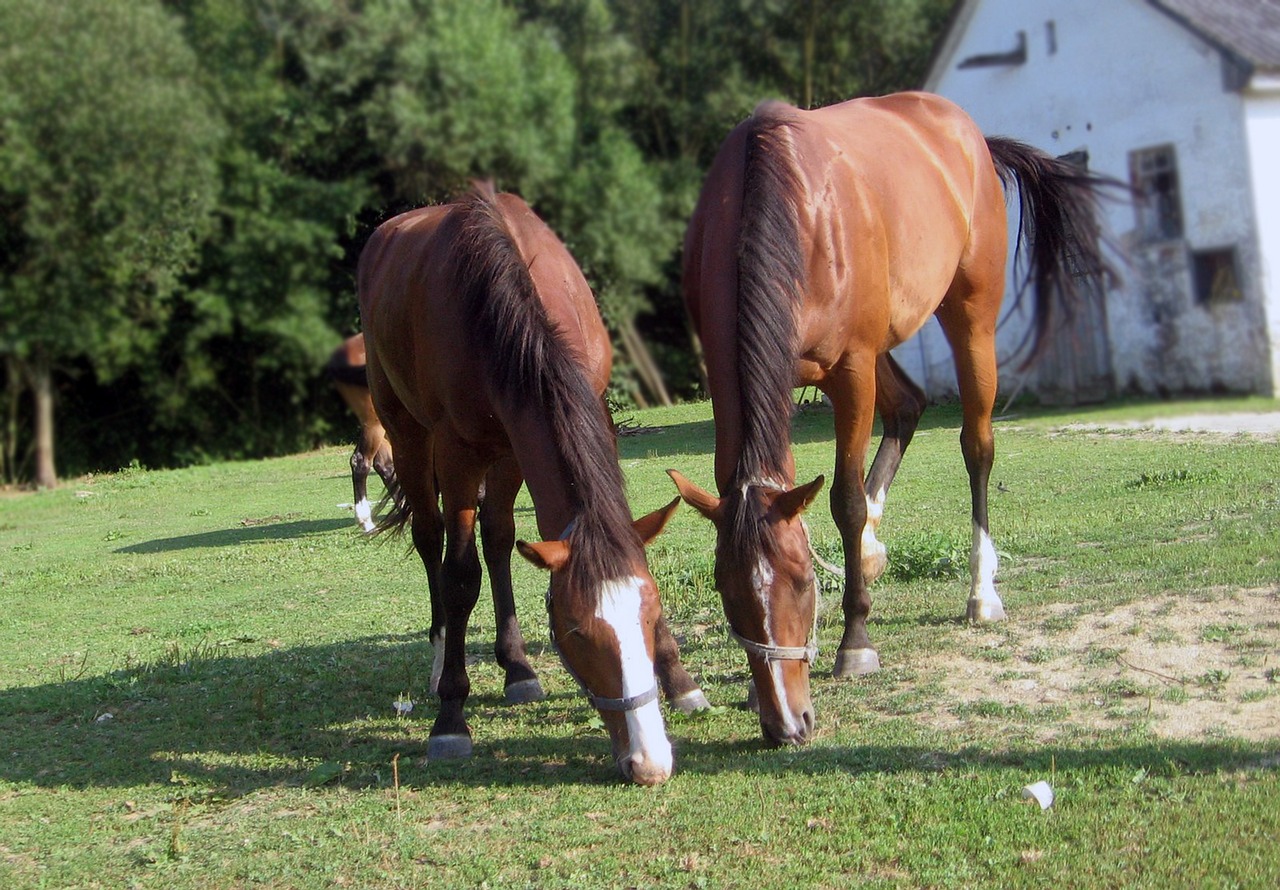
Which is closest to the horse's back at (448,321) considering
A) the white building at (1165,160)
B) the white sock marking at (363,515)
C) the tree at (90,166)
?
the white building at (1165,160)

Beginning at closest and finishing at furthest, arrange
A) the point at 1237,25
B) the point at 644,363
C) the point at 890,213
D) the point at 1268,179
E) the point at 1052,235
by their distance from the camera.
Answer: the point at 890,213 < the point at 1268,179 < the point at 1237,25 < the point at 1052,235 < the point at 644,363

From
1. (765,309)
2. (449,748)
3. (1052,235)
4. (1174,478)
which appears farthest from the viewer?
(1174,478)

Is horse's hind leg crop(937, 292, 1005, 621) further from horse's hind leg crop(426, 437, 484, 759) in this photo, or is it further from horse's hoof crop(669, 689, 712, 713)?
horse's hind leg crop(426, 437, 484, 759)

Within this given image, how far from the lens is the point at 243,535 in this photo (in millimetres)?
11953

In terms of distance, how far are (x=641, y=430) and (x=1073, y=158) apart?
360 inches

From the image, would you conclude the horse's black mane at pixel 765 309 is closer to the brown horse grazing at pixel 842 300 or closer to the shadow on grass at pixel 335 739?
the brown horse grazing at pixel 842 300

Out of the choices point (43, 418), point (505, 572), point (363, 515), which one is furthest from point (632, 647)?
point (43, 418)

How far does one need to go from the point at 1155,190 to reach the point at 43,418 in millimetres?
21704

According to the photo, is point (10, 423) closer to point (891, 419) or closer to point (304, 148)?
point (304, 148)

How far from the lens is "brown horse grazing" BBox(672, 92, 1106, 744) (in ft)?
13.7

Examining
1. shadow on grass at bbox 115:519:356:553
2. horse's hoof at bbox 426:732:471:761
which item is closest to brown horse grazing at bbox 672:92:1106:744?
horse's hoof at bbox 426:732:471:761

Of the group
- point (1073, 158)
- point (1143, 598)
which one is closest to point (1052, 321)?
point (1073, 158)

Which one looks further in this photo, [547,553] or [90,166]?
[90,166]

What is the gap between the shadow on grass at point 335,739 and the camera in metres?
4.12
